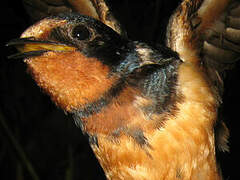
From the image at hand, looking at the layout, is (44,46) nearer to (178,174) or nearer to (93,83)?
(93,83)

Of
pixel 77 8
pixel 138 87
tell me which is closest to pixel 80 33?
pixel 138 87

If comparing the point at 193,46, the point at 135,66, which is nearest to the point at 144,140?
the point at 135,66

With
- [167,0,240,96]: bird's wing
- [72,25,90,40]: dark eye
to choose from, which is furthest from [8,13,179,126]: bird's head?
[167,0,240,96]: bird's wing

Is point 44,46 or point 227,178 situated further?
point 227,178

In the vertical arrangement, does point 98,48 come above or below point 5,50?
above

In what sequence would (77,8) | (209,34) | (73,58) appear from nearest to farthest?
(73,58) → (209,34) → (77,8)

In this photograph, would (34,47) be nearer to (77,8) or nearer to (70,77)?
(70,77)

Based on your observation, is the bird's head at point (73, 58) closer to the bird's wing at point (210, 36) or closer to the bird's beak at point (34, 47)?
the bird's beak at point (34, 47)

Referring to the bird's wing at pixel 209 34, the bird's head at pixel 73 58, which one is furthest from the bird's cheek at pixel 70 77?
the bird's wing at pixel 209 34
